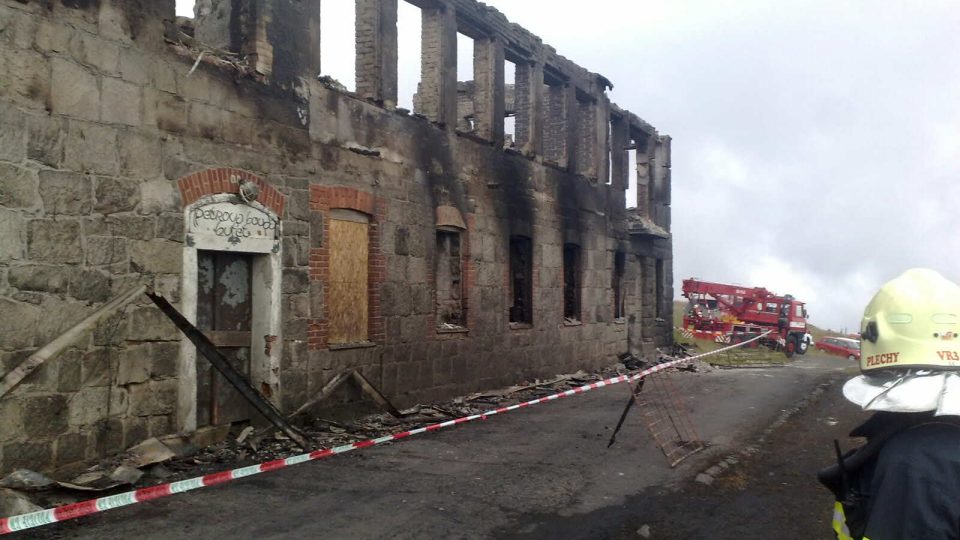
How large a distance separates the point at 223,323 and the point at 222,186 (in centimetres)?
162

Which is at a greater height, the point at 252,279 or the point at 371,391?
the point at 252,279

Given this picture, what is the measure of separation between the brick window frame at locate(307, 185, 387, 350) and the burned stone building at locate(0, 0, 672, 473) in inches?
1.1

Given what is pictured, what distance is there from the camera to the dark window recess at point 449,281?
13.1 m

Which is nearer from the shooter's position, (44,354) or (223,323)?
(44,354)

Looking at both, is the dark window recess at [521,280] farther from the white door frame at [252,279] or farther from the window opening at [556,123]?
the white door frame at [252,279]

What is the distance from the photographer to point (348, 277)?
10703 mm

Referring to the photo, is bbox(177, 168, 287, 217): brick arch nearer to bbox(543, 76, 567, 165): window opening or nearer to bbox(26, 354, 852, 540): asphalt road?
bbox(26, 354, 852, 540): asphalt road

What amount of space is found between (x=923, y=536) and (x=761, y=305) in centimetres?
3369

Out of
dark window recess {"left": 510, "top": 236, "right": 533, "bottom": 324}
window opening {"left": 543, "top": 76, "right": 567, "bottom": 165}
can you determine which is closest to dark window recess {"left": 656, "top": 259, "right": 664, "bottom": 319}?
window opening {"left": 543, "top": 76, "right": 567, "bottom": 165}

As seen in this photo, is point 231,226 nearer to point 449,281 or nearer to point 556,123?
point 449,281

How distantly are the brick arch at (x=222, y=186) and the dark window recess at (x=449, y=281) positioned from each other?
3965 millimetres

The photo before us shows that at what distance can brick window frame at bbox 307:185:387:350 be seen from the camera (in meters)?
10.0

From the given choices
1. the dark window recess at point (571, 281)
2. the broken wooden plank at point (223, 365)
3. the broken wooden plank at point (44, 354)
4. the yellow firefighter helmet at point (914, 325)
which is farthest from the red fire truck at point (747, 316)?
the yellow firefighter helmet at point (914, 325)

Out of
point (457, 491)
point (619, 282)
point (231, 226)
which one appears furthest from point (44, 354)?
point (619, 282)
